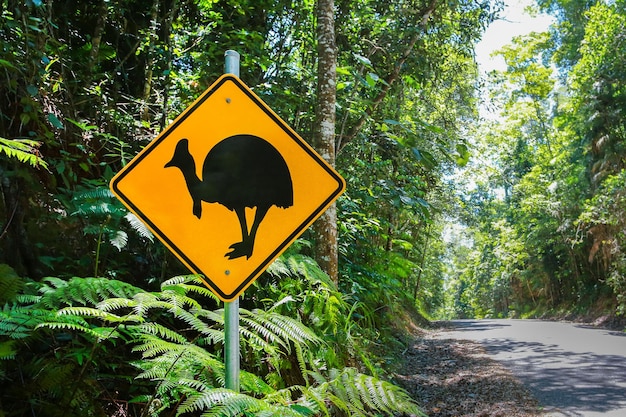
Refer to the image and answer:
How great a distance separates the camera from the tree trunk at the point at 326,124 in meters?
5.93

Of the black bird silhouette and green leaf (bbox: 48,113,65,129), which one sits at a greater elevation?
green leaf (bbox: 48,113,65,129)

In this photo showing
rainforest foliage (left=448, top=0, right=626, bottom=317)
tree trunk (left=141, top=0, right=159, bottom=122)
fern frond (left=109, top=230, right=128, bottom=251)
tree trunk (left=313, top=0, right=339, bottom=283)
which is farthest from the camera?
rainforest foliage (left=448, top=0, right=626, bottom=317)

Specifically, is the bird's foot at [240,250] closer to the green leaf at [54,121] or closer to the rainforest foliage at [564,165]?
the green leaf at [54,121]

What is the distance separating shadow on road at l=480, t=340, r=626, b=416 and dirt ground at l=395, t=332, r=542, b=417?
0.30m

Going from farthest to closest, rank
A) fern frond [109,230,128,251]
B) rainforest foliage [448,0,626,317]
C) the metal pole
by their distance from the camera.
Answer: rainforest foliage [448,0,626,317]
fern frond [109,230,128,251]
the metal pole

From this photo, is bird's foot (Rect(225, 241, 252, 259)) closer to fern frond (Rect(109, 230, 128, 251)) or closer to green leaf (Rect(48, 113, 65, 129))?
fern frond (Rect(109, 230, 128, 251))

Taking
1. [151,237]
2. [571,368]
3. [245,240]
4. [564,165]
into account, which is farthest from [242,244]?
[564,165]

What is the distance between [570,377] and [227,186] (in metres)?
8.22

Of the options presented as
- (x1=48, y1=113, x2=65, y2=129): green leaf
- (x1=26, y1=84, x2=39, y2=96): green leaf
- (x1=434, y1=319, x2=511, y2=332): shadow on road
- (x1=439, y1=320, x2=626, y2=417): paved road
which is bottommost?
(x1=434, y1=319, x2=511, y2=332): shadow on road

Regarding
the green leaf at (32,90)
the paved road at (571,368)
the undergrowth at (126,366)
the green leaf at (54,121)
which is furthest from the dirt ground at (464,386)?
the green leaf at (32,90)

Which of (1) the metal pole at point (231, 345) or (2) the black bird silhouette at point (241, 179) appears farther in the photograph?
(2) the black bird silhouette at point (241, 179)

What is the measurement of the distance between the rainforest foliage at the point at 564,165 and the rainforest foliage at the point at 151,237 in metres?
4.90

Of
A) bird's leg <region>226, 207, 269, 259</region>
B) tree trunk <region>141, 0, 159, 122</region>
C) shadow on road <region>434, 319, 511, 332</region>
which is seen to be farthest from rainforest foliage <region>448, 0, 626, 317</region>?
bird's leg <region>226, 207, 269, 259</region>

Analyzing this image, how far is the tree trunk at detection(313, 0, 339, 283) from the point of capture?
Result: 5.93 meters
